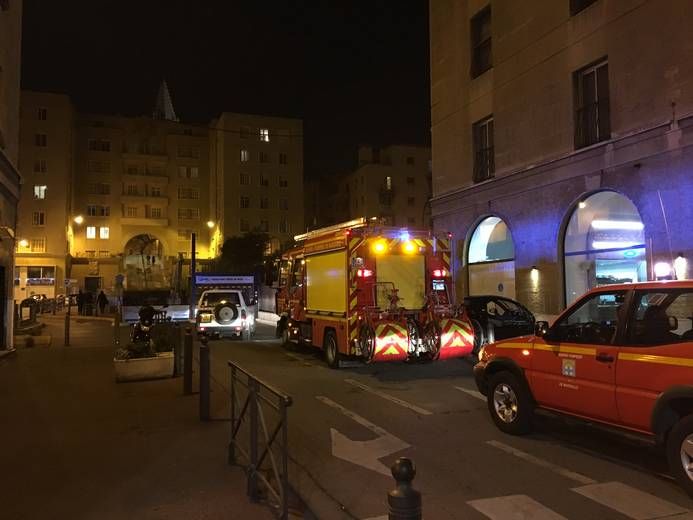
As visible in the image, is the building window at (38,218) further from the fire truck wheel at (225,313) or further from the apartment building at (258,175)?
the fire truck wheel at (225,313)

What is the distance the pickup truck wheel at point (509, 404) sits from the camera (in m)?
7.29

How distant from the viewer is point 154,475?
600 centimetres

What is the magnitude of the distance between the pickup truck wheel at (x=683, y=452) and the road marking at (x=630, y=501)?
0.25 meters

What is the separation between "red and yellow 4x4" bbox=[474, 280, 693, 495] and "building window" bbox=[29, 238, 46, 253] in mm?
61036

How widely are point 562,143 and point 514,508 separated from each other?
1346 centimetres

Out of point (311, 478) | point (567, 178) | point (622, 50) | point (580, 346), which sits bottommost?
point (311, 478)

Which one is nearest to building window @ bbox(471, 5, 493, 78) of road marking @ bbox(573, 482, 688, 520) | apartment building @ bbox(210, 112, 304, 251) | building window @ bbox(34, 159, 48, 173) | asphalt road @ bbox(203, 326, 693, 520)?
asphalt road @ bbox(203, 326, 693, 520)

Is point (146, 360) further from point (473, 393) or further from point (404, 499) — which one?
point (404, 499)

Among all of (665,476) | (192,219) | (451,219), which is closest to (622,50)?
(451,219)

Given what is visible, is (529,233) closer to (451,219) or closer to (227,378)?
(451,219)

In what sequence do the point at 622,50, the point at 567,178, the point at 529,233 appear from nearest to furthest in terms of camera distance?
the point at 622,50 < the point at 567,178 < the point at 529,233

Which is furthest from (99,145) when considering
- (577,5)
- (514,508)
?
(514,508)

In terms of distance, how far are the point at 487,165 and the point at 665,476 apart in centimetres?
1569

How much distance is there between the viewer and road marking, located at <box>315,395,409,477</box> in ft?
21.2
